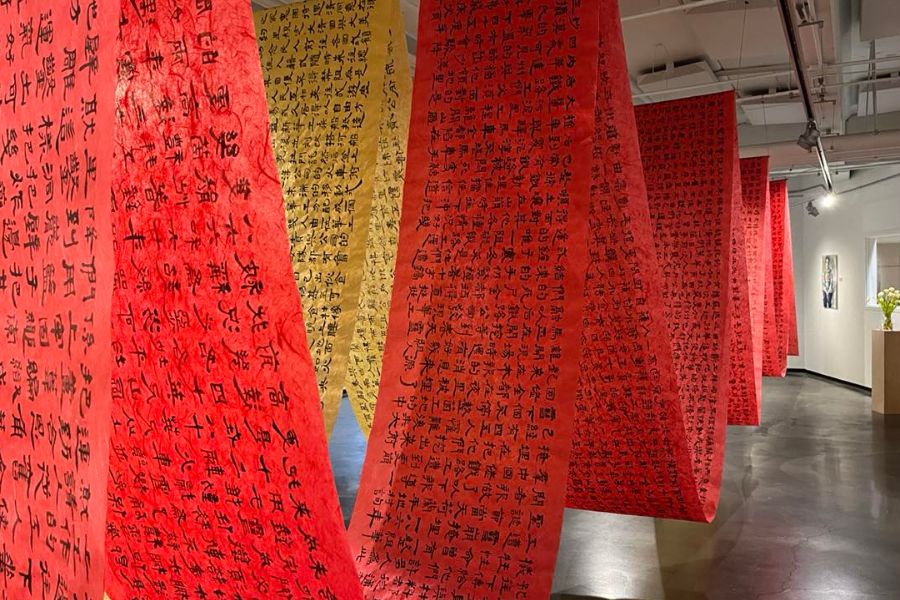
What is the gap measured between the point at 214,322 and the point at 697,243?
309cm

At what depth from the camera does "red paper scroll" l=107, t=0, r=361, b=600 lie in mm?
1384

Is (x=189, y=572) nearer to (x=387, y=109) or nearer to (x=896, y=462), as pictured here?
(x=387, y=109)

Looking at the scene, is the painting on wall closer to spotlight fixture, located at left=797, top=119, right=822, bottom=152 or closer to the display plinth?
the display plinth

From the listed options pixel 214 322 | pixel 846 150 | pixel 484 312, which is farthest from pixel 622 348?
pixel 846 150

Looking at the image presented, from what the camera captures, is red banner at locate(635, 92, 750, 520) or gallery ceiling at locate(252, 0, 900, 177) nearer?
red banner at locate(635, 92, 750, 520)

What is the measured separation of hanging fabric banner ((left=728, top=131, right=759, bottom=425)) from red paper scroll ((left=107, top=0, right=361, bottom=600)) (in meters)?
3.03

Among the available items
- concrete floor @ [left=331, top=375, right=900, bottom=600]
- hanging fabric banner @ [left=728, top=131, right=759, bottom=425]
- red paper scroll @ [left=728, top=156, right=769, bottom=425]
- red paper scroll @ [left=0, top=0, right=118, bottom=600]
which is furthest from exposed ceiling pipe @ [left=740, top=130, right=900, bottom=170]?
red paper scroll @ [left=0, top=0, right=118, bottom=600]

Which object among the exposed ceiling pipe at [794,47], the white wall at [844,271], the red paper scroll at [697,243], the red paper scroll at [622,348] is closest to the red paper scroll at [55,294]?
the red paper scroll at [622,348]

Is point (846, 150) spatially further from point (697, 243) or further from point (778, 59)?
point (697, 243)

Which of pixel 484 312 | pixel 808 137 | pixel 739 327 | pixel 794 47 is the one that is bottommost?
pixel 739 327

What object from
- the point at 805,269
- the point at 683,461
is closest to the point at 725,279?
the point at 683,461

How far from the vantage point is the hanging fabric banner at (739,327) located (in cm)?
411

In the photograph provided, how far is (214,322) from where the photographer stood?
1.43 m

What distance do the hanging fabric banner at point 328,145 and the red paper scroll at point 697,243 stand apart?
1644 millimetres
